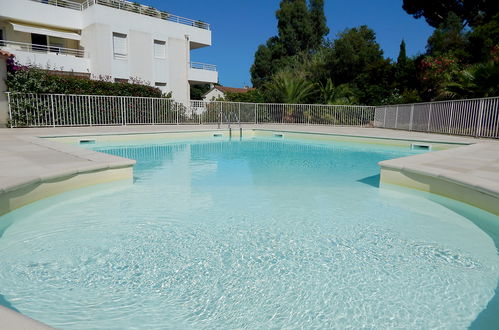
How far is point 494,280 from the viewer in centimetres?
273

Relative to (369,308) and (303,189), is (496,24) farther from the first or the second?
(369,308)

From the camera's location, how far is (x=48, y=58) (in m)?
18.3

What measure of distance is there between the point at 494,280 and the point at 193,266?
2529 millimetres

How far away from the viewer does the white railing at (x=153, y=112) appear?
43.7 ft

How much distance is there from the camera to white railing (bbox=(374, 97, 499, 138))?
11344 millimetres

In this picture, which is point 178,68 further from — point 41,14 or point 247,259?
point 247,259

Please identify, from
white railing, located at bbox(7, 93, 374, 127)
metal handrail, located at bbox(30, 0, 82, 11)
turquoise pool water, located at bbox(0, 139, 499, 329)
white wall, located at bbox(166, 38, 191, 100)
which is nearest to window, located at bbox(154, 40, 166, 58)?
white wall, located at bbox(166, 38, 191, 100)

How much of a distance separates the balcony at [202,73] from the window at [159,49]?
2315mm

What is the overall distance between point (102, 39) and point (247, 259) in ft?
67.6

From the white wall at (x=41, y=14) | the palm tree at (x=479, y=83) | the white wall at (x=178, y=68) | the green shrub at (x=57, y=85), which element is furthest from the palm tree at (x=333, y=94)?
the white wall at (x=41, y=14)

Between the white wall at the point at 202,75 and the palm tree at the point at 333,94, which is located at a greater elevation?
the white wall at the point at 202,75

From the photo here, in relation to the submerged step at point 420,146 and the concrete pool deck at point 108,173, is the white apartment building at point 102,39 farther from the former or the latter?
the submerged step at point 420,146

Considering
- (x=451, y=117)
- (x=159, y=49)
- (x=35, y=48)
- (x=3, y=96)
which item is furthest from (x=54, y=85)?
(x=451, y=117)

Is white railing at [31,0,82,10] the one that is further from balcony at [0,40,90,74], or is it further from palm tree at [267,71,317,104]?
palm tree at [267,71,317,104]
